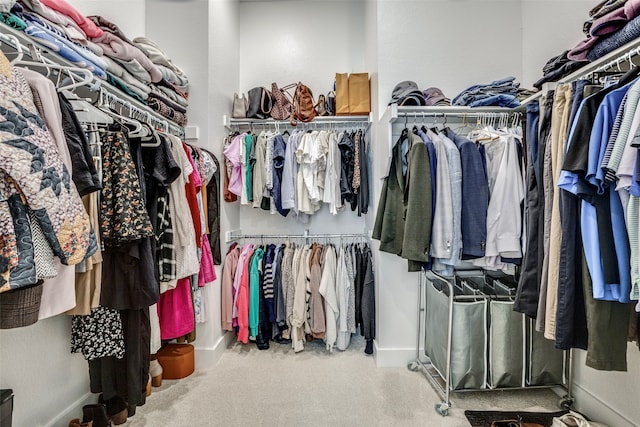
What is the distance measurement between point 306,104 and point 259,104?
40cm

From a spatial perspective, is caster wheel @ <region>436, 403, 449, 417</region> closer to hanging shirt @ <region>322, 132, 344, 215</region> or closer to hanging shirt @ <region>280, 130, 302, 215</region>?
hanging shirt @ <region>322, 132, 344, 215</region>

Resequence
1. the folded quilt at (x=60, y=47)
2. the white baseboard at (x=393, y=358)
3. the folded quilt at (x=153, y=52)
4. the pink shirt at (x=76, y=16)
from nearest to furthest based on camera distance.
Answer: the folded quilt at (x=60, y=47)
the pink shirt at (x=76, y=16)
the folded quilt at (x=153, y=52)
the white baseboard at (x=393, y=358)

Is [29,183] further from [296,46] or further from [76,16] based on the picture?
[296,46]

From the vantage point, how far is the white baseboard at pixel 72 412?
1.61 meters

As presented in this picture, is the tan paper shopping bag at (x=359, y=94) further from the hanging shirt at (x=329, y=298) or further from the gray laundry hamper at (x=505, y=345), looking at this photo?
the gray laundry hamper at (x=505, y=345)

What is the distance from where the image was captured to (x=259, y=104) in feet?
9.02

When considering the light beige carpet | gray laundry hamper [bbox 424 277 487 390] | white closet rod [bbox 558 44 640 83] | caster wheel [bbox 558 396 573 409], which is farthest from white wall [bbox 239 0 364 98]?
caster wheel [bbox 558 396 573 409]

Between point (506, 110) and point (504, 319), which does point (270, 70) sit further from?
point (504, 319)

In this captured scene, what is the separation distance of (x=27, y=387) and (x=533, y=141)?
2.53 m

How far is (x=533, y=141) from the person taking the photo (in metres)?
1.46

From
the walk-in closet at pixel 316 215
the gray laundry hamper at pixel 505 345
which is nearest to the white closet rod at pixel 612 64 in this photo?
the walk-in closet at pixel 316 215

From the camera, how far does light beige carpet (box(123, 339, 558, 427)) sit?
1783 millimetres

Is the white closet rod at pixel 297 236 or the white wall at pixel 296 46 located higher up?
the white wall at pixel 296 46

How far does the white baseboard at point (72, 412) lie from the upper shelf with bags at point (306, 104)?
7.04 ft
